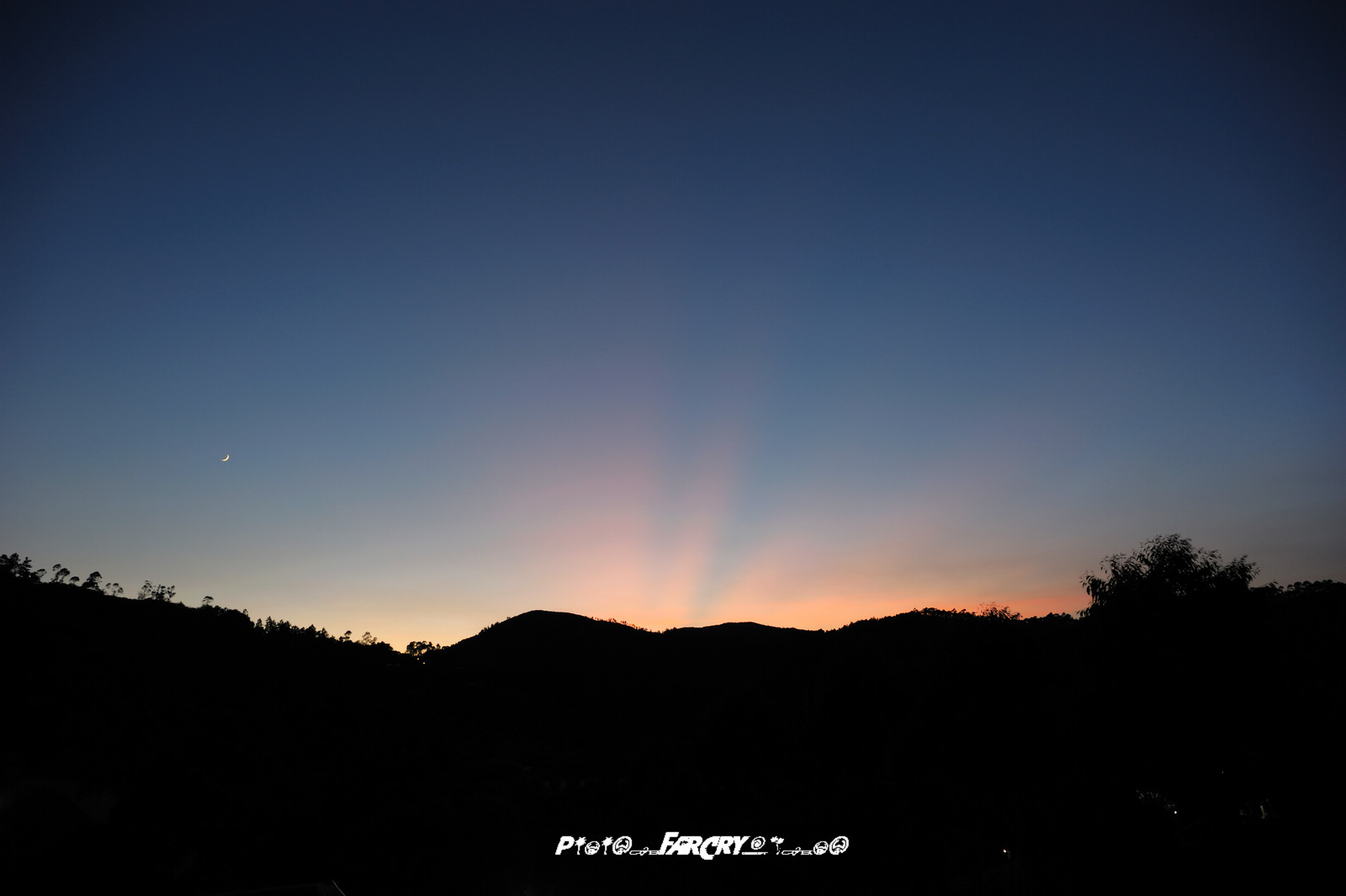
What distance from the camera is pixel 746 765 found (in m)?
59.2

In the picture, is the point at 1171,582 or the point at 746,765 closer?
the point at 1171,582

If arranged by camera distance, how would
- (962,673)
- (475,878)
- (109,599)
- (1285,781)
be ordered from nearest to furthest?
1. (1285,781)
2. (475,878)
3. (962,673)
4. (109,599)

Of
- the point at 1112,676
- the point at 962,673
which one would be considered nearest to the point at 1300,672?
the point at 1112,676

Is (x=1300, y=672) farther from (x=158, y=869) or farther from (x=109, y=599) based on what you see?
(x=109, y=599)

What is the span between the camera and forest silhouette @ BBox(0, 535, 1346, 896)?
28.6 m

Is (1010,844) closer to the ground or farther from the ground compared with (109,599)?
closer to the ground

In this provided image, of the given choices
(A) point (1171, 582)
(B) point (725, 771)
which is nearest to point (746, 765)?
(B) point (725, 771)

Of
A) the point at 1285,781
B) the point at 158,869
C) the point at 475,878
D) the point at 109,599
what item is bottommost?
the point at 475,878

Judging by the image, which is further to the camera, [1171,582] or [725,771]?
[725,771]

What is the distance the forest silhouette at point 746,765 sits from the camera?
28.6 meters

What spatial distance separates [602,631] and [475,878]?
100474 mm

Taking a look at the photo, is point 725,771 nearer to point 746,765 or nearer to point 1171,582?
point 746,765

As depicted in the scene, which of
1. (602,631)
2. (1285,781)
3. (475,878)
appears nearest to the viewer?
(1285,781)

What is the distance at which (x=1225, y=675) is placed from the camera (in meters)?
28.9
